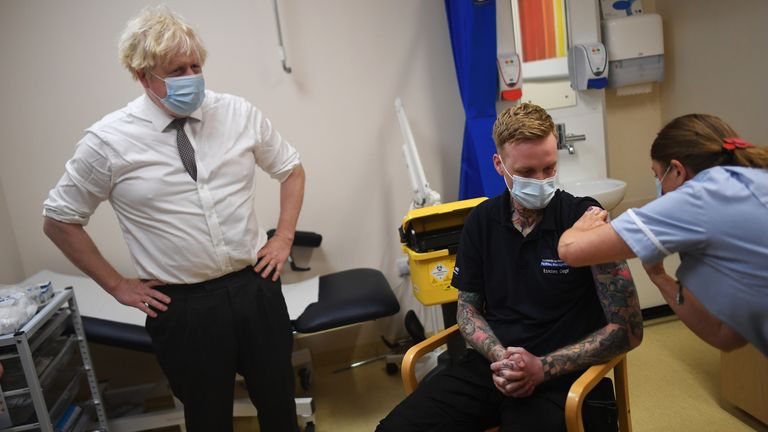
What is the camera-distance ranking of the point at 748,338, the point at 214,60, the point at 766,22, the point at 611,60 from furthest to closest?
the point at 611,60, the point at 214,60, the point at 766,22, the point at 748,338

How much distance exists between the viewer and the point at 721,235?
106cm

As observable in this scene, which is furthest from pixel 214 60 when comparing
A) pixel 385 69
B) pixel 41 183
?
pixel 41 183

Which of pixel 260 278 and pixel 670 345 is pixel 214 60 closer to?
pixel 260 278

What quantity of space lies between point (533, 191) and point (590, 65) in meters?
1.59

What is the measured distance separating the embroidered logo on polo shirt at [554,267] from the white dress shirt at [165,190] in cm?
86

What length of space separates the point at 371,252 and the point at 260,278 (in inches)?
51.9

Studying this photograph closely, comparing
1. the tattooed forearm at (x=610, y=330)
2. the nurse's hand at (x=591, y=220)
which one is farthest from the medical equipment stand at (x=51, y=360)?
the nurse's hand at (x=591, y=220)

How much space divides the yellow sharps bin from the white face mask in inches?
24.1

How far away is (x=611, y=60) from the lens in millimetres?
2895

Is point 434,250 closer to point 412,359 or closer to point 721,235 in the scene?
point 412,359

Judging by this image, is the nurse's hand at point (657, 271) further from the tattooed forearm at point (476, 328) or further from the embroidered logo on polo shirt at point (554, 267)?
the tattooed forearm at point (476, 328)

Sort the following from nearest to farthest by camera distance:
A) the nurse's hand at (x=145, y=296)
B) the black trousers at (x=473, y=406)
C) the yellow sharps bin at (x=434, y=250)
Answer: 1. the black trousers at (x=473, y=406)
2. the nurse's hand at (x=145, y=296)
3. the yellow sharps bin at (x=434, y=250)

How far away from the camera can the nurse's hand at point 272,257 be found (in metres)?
1.72

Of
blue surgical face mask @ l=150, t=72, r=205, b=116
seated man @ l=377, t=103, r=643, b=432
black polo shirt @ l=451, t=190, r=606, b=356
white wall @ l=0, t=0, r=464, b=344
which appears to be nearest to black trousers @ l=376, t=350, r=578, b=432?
seated man @ l=377, t=103, r=643, b=432
